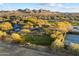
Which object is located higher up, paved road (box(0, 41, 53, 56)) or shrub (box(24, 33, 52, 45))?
shrub (box(24, 33, 52, 45))

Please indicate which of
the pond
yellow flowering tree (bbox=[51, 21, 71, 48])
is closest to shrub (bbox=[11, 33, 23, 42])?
yellow flowering tree (bbox=[51, 21, 71, 48])

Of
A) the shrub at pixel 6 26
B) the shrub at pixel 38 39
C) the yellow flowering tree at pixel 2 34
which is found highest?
the shrub at pixel 6 26

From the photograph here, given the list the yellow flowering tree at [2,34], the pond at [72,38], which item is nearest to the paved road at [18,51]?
the yellow flowering tree at [2,34]

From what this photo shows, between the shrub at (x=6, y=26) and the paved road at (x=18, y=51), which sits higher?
the shrub at (x=6, y=26)

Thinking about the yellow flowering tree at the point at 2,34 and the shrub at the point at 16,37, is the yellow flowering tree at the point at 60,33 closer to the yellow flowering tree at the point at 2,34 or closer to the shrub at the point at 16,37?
the shrub at the point at 16,37

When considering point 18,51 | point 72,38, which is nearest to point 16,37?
point 18,51

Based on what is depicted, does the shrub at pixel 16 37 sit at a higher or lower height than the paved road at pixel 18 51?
higher

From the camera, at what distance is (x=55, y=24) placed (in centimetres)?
209

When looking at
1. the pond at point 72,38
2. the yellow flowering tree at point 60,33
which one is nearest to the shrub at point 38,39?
the yellow flowering tree at point 60,33

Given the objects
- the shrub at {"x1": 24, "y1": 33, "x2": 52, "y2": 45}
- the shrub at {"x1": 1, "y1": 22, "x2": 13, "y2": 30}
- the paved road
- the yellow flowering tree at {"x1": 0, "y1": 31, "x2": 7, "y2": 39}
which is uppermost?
the shrub at {"x1": 1, "y1": 22, "x2": 13, "y2": 30}

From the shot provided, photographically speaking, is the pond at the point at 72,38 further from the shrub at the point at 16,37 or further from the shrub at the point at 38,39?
the shrub at the point at 16,37

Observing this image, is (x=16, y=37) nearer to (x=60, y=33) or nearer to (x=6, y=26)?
(x=6, y=26)

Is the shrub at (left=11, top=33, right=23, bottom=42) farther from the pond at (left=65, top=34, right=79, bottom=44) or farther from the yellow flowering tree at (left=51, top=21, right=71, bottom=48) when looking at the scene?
the pond at (left=65, top=34, right=79, bottom=44)

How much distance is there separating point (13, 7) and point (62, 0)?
1.47ft
